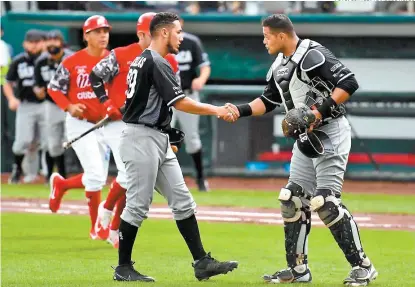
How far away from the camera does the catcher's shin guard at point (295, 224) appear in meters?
7.44

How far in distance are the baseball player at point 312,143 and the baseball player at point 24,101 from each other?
9.87m

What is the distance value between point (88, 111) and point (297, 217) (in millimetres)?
3636

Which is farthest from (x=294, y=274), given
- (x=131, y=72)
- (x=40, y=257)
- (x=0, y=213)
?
(x=0, y=213)

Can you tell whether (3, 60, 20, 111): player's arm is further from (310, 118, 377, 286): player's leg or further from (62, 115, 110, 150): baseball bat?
(310, 118, 377, 286): player's leg

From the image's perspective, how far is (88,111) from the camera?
10477mm

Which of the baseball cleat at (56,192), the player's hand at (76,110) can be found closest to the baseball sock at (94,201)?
the baseball cleat at (56,192)

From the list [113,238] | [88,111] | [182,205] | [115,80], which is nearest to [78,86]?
[88,111]

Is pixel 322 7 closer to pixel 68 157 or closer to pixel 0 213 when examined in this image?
pixel 68 157

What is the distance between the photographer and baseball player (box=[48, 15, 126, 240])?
1017cm

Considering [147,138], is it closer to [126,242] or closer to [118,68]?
[126,242]

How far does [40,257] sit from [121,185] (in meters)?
1.21

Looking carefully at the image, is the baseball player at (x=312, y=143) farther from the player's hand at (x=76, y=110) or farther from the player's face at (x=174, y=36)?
the player's hand at (x=76, y=110)

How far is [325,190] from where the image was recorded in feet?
24.0

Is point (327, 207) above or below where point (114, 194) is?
above
